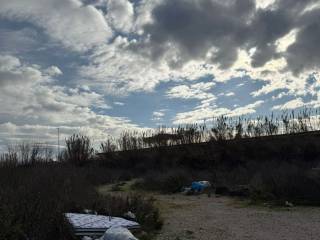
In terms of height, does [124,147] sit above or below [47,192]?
above

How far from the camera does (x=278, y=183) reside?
13992mm

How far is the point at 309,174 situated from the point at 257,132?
14754 mm

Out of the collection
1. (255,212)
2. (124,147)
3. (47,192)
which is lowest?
(255,212)

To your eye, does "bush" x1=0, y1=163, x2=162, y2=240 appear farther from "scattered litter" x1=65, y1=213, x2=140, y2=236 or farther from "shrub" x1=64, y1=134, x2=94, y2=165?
"shrub" x1=64, y1=134, x2=94, y2=165

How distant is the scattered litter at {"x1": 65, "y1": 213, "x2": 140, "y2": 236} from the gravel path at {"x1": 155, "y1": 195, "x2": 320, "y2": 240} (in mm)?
900

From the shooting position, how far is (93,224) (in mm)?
7684

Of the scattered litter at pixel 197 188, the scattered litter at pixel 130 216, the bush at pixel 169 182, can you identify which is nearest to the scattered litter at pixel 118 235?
the scattered litter at pixel 130 216

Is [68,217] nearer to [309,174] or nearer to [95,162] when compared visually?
[309,174]

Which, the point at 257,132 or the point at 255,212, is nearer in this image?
the point at 255,212

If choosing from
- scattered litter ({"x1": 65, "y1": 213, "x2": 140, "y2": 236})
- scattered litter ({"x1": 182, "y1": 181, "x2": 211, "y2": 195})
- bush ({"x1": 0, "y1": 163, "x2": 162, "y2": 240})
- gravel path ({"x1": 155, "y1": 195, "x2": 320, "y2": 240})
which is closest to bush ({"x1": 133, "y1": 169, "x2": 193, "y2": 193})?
scattered litter ({"x1": 182, "y1": 181, "x2": 211, "y2": 195})

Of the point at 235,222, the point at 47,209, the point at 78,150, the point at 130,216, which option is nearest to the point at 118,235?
the point at 47,209

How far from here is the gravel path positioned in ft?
27.2

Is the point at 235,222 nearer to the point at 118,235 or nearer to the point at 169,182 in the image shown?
the point at 118,235

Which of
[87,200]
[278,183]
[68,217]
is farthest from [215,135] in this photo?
[68,217]
